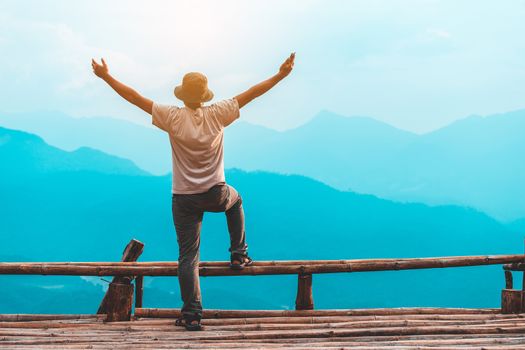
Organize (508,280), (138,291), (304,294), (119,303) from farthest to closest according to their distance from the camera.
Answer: (508,280) → (138,291) → (304,294) → (119,303)

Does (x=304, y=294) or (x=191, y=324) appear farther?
(x=304, y=294)

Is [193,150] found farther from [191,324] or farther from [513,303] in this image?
[513,303]

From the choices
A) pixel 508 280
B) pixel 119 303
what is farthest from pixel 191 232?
pixel 508 280

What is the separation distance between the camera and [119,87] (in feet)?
14.9

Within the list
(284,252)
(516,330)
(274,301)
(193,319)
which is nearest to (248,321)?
(193,319)

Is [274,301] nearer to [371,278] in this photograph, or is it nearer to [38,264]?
[371,278]

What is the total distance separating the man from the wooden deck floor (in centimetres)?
38

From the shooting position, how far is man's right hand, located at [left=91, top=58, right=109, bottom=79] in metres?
4.52

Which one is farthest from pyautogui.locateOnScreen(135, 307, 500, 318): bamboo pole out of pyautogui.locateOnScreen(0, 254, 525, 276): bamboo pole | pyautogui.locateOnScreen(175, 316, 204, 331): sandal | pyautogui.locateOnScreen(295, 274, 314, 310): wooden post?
pyautogui.locateOnScreen(175, 316, 204, 331): sandal

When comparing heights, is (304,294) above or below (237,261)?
below

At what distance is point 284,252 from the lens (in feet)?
373

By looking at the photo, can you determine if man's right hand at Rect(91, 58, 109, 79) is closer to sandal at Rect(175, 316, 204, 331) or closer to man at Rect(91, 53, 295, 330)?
man at Rect(91, 53, 295, 330)

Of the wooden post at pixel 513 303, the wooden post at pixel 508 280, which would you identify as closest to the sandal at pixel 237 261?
the wooden post at pixel 513 303

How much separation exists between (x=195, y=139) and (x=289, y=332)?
4.94 ft
